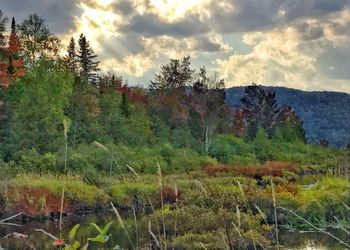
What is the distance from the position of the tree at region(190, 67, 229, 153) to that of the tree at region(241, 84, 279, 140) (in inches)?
544

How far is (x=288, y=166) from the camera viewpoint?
4812 centimetres

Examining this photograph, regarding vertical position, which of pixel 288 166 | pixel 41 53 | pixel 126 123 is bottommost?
pixel 288 166

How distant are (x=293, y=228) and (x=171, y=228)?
12.8 ft

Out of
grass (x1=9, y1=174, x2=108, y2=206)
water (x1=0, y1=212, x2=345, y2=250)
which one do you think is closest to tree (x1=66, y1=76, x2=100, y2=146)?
grass (x1=9, y1=174, x2=108, y2=206)

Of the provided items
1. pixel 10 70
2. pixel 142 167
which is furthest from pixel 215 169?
pixel 10 70

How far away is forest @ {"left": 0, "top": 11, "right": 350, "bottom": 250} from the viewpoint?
14.6 metres

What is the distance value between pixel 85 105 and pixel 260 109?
38.7m

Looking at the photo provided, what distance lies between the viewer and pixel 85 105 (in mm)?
42938

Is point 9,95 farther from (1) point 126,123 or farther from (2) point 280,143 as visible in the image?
(2) point 280,143

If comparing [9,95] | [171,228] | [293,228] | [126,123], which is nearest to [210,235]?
[171,228]

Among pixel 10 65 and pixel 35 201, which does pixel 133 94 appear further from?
pixel 35 201

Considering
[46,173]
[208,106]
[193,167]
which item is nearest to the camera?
[46,173]

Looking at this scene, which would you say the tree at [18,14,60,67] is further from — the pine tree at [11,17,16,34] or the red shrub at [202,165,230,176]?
the red shrub at [202,165,230,176]

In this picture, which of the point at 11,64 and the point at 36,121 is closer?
the point at 36,121
